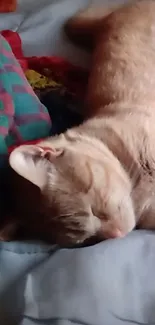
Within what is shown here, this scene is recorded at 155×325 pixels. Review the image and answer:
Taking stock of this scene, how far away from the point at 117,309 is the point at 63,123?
2.22ft

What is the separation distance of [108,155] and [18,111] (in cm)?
30

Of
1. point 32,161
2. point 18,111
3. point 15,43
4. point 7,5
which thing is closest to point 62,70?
point 15,43

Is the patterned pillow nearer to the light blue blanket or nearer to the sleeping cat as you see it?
the sleeping cat

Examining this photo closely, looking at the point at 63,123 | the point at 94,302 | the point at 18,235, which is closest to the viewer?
the point at 94,302

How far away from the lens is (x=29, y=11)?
223cm

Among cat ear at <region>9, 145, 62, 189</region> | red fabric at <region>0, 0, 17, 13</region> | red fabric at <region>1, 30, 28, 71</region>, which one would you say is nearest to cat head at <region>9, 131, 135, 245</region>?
cat ear at <region>9, 145, 62, 189</region>

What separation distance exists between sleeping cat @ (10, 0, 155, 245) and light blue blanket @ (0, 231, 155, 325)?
0.24 ft

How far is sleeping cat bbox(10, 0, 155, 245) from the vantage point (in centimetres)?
130

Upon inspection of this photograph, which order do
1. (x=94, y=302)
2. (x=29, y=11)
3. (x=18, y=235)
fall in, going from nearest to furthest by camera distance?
(x=94, y=302)
(x=18, y=235)
(x=29, y=11)

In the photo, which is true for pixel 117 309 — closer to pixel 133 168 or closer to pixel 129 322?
pixel 129 322

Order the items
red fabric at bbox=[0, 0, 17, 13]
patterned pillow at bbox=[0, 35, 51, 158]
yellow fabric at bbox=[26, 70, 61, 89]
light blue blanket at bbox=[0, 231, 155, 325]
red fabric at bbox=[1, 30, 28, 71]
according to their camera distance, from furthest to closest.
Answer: red fabric at bbox=[0, 0, 17, 13]
red fabric at bbox=[1, 30, 28, 71]
yellow fabric at bbox=[26, 70, 61, 89]
patterned pillow at bbox=[0, 35, 51, 158]
light blue blanket at bbox=[0, 231, 155, 325]

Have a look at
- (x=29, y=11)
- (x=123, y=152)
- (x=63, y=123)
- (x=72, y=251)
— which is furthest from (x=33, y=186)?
(x=29, y=11)

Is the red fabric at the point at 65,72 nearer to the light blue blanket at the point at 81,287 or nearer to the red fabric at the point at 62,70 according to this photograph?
the red fabric at the point at 62,70

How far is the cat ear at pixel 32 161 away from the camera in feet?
4.03
